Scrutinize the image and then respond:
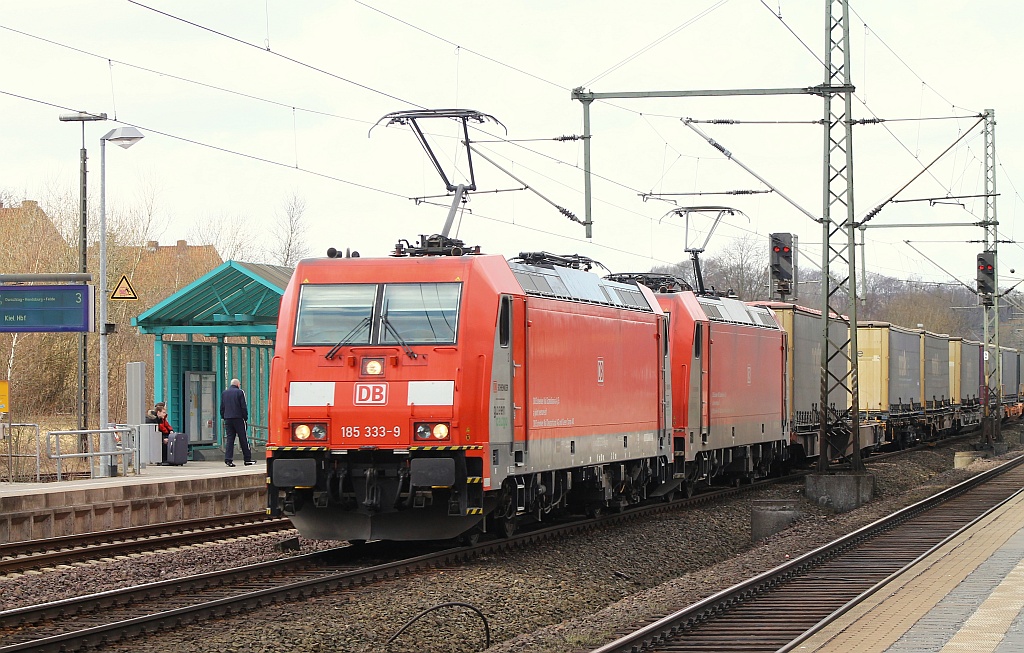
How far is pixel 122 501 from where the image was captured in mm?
19609

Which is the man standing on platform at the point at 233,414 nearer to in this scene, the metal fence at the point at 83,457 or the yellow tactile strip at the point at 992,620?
the metal fence at the point at 83,457

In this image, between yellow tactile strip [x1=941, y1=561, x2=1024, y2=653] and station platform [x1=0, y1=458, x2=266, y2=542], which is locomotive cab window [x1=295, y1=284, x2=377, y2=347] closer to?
station platform [x1=0, y1=458, x2=266, y2=542]

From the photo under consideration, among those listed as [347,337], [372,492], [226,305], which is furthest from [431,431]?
[226,305]

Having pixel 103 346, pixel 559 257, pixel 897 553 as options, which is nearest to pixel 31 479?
pixel 103 346

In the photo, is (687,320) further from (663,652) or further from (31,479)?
(663,652)

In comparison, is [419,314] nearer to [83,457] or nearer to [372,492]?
[372,492]

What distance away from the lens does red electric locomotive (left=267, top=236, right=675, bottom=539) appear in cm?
1427

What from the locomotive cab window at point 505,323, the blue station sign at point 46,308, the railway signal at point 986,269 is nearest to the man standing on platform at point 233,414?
the blue station sign at point 46,308

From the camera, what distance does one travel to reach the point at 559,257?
1792 cm

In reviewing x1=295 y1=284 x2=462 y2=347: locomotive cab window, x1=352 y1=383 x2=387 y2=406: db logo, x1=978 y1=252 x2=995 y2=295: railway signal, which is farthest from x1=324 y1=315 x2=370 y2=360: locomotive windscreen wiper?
x1=978 y1=252 x2=995 y2=295: railway signal

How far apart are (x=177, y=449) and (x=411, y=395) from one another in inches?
518

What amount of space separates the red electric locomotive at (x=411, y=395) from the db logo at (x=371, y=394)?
15 millimetres

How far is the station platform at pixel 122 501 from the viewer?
17703 millimetres

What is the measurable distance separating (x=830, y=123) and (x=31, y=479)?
15165mm
